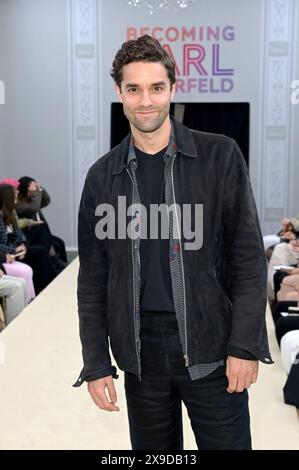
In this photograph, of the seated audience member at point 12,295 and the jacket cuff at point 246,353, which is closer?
the jacket cuff at point 246,353

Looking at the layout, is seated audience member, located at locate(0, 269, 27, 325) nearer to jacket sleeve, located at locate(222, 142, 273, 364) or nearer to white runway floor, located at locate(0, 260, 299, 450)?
white runway floor, located at locate(0, 260, 299, 450)

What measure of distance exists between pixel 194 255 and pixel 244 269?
13 centimetres

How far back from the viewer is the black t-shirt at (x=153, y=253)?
1.57m

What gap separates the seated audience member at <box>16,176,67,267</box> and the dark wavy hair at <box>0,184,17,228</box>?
1.98ft

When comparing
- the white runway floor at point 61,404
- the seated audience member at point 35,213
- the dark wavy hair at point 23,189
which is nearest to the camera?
the white runway floor at point 61,404

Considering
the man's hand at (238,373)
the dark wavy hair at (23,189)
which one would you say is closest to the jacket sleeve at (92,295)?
the man's hand at (238,373)

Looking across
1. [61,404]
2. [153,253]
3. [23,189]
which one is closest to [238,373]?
[153,253]

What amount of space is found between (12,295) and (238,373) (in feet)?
12.3

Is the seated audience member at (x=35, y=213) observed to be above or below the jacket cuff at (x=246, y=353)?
below

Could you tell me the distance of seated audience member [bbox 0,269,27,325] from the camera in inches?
196

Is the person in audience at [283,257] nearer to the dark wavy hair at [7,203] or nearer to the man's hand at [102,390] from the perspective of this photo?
the dark wavy hair at [7,203]

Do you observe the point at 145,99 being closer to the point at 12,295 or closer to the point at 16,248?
the point at 12,295

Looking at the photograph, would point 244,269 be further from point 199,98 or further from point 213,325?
point 199,98

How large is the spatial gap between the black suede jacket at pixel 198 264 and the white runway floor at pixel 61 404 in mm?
1325
